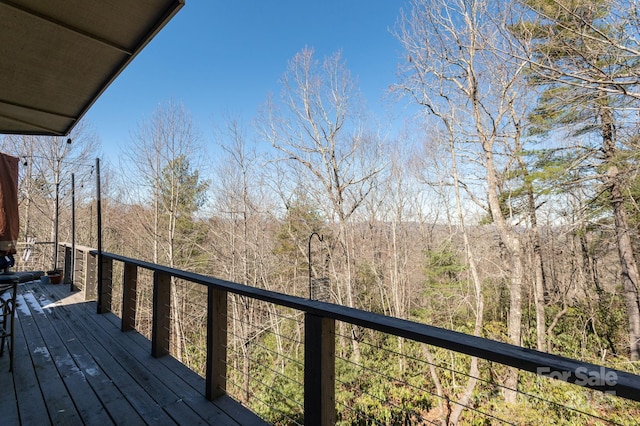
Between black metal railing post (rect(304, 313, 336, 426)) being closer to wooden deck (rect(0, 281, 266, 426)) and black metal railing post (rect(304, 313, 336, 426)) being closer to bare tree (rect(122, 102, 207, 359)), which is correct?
wooden deck (rect(0, 281, 266, 426))

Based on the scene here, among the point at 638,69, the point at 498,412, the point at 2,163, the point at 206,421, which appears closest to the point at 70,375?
the point at 206,421

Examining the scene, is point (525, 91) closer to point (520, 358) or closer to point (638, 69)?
point (638, 69)

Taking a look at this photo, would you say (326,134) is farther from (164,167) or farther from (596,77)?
(596,77)

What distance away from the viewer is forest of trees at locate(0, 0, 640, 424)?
26.0 feet

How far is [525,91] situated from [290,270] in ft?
31.7

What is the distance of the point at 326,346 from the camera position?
1.36 meters

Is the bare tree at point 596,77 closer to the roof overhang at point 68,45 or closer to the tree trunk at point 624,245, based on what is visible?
the tree trunk at point 624,245

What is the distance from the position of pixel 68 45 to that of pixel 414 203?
12.0 m

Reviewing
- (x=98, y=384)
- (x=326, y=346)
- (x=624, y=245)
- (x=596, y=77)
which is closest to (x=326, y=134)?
(x=596, y=77)

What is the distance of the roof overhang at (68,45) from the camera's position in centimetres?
174

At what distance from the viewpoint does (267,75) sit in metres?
11.2

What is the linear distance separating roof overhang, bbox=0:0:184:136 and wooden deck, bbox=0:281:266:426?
7.59ft

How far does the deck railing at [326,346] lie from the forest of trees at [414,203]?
5981 mm

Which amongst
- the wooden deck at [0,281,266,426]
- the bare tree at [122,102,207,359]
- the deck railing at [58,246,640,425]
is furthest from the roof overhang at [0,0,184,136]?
the bare tree at [122,102,207,359]
